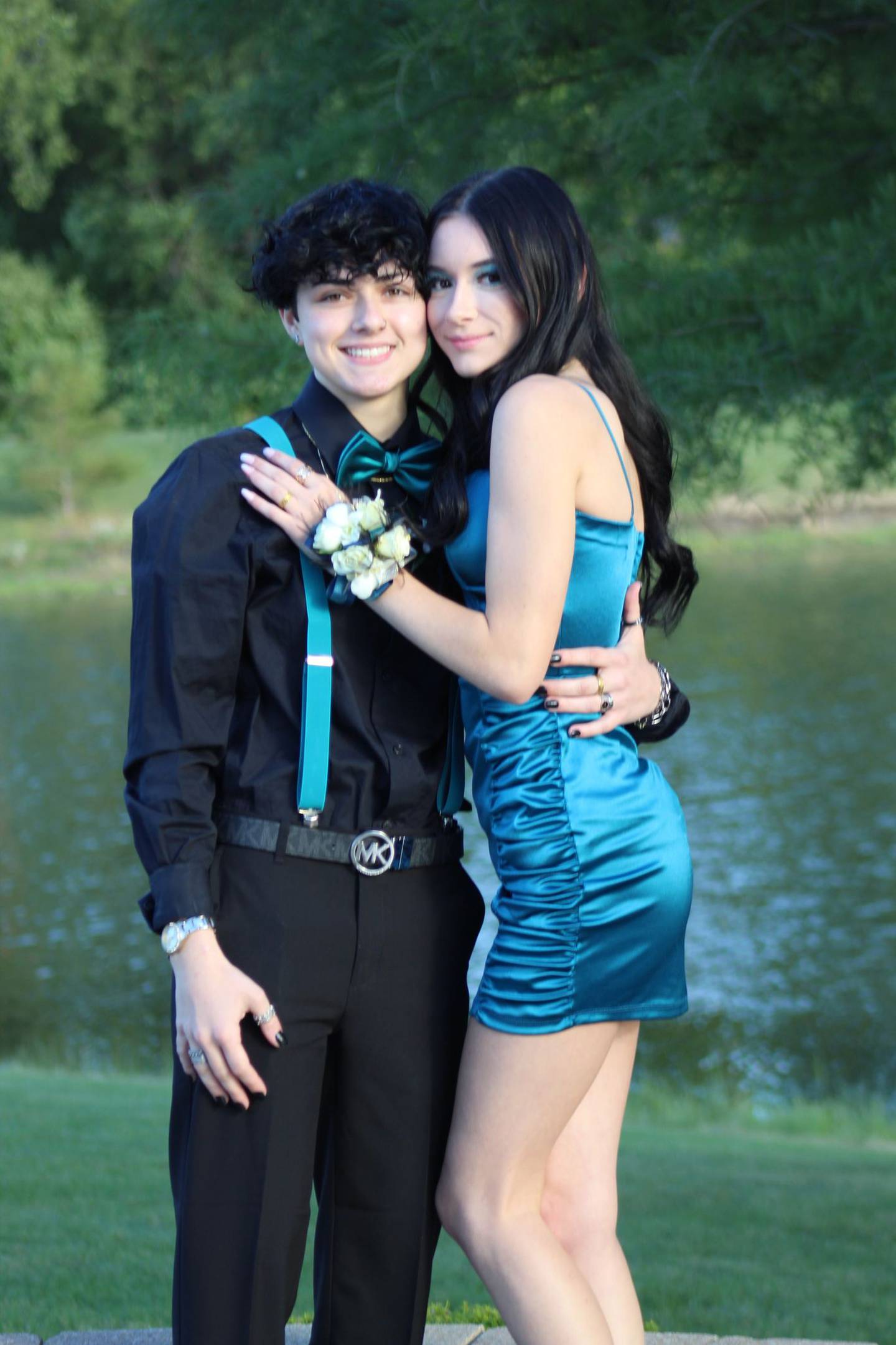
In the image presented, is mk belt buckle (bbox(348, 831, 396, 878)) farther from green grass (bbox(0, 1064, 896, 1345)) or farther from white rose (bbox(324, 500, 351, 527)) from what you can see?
green grass (bbox(0, 1064, 896, 1345))

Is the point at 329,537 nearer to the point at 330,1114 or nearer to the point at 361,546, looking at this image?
the point at 361,546

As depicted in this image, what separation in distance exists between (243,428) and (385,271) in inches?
12.7

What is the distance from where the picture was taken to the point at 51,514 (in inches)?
1249

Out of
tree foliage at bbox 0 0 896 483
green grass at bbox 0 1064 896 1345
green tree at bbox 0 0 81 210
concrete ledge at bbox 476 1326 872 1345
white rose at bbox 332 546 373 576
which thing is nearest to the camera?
white rose at bbox 332 546 373 576

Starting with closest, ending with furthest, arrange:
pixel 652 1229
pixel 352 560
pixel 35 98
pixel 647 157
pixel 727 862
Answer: pixel 352 560
pixel 652 1229
pixel 647 157
pixel 727 862
pixel 35 98

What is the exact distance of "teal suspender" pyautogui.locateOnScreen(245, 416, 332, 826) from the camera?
2.27 meters

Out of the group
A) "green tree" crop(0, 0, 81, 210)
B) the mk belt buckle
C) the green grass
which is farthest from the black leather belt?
"green tree" crop(0, 0, 81, 210)

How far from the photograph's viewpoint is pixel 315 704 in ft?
7.43

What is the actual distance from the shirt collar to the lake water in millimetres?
6614

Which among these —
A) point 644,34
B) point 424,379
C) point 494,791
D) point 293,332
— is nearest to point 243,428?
point 293,332

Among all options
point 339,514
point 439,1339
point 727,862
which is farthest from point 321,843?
point 727,862

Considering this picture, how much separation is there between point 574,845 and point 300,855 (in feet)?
1.32

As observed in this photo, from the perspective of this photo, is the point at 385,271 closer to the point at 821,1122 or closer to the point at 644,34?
the point at 644,34

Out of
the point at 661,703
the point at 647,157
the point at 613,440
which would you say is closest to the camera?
the point at 613,440
